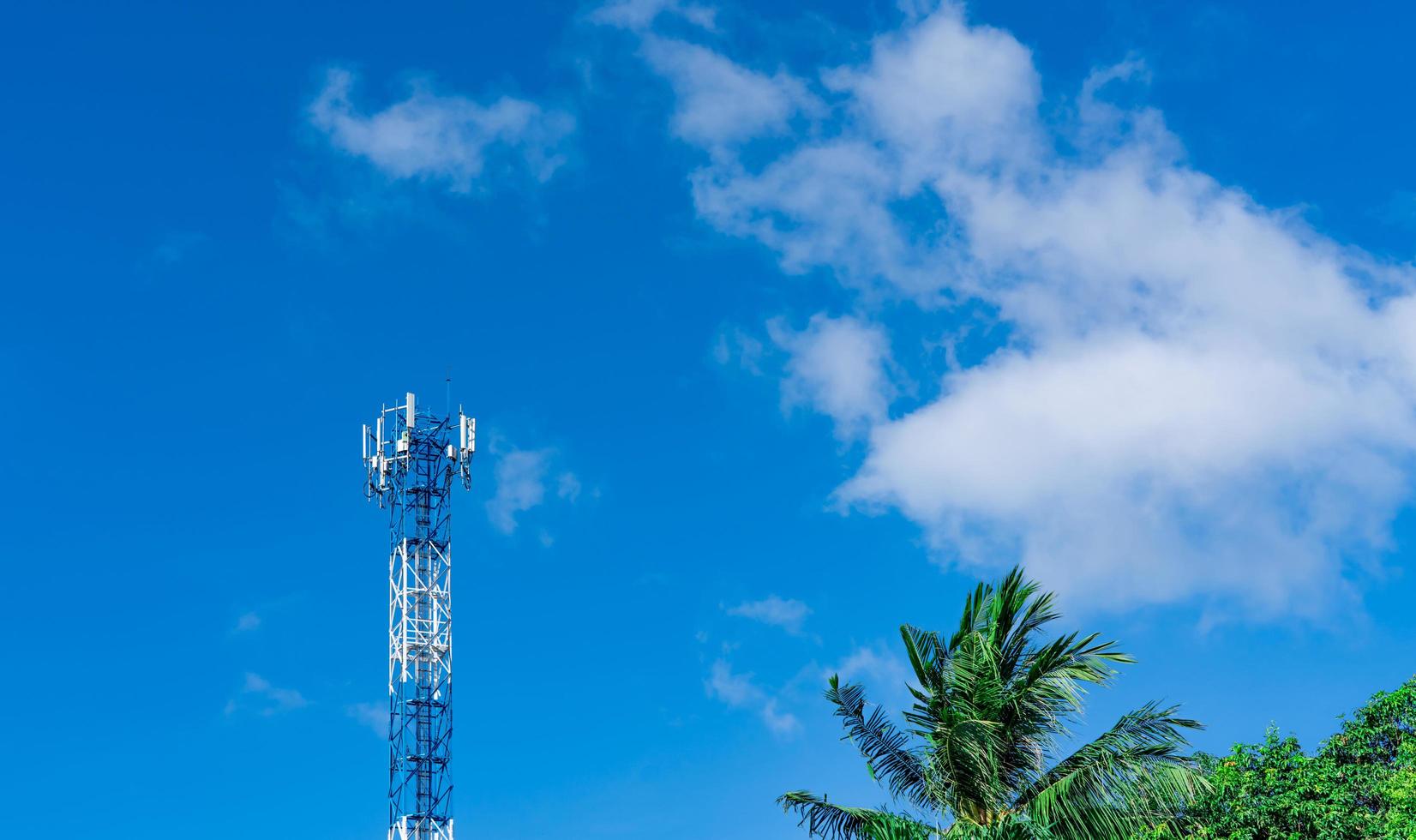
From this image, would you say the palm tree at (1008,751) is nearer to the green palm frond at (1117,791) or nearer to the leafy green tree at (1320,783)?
the green palm frond at (1117,791)

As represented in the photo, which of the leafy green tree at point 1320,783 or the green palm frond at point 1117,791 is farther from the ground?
the leafy green tree at point 1320,783

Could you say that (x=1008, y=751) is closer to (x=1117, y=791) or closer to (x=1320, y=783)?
(x=1117, y=791)

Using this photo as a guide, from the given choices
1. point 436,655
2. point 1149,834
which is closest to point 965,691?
point 1149,834

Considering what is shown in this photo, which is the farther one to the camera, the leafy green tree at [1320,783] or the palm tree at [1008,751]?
the leafy green tree at [1320,783]

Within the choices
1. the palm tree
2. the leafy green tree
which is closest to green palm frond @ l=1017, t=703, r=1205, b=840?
the palm tree

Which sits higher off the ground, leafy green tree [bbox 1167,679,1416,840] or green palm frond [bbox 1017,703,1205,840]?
leafy green tree [bbox 1167,679,1416,840]

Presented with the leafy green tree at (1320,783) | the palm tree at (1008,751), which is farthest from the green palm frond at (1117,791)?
the leafy green tree at (1320,783)

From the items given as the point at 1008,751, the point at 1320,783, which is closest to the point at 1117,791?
the point at 1008,751

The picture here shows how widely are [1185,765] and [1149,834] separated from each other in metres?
3.45

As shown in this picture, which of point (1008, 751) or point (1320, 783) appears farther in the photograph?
point (1320, 783)

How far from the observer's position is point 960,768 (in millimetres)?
18125

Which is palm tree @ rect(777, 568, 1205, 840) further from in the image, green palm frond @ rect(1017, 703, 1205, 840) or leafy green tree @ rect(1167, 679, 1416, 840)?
leafy green tree @ rect(1167, 679, 1416, 840)

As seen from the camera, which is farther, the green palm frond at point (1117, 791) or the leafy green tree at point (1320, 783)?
the leafy green tree at point (1320, 783)

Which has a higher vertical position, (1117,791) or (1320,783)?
(1320,783)
